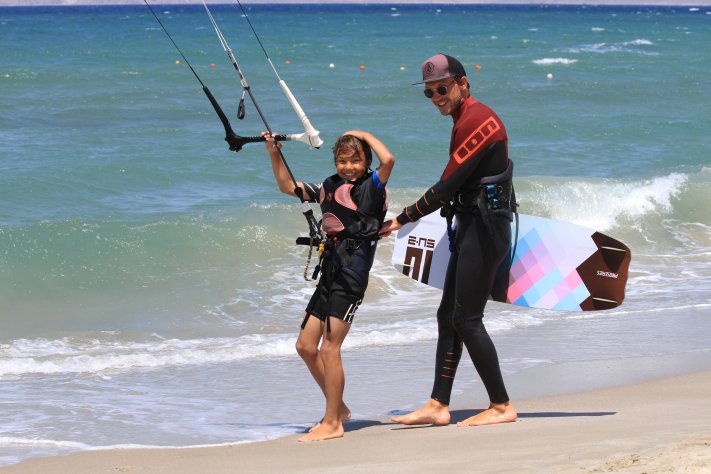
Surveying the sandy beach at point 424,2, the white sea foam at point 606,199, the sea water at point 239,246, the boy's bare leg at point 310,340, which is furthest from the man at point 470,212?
the sandy beach at point 424,2

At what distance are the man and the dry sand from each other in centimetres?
25

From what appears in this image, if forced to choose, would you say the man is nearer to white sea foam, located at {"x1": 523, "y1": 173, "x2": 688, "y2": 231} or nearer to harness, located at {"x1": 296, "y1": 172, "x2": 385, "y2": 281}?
harness, located at {"x1": 296, "y1": 172, "x2": 385, "y2": 281}

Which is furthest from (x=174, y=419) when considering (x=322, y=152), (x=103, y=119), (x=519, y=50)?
(x=519, y=50)

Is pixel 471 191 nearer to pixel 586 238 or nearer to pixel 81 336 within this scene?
pixel 586 238

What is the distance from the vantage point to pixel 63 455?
16.3ft

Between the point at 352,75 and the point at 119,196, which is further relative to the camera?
the point at 352,75

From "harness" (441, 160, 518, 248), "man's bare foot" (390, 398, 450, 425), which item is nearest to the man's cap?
"harness" (441, 160, 518, 248)

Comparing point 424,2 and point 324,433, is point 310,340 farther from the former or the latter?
point 424,2

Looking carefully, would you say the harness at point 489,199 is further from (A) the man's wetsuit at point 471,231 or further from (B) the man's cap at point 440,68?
(B) the man's cap at point 440,68

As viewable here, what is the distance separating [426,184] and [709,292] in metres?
5.85

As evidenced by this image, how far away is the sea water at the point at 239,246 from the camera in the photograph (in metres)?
6.20

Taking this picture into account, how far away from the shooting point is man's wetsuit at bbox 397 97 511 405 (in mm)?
4707

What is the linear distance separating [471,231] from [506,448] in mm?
970

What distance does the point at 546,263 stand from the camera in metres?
5.35
